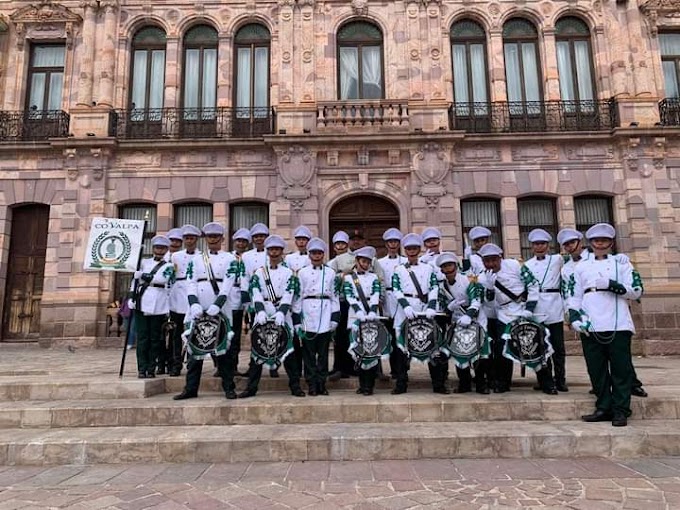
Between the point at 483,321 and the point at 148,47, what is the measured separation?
593 inches

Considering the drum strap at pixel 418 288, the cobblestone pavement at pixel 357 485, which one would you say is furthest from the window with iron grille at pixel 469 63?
the cobblestone pavement at pixel 357 485

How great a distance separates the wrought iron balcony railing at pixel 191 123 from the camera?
15.5 m

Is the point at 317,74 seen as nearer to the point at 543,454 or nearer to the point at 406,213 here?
the point at 406,213

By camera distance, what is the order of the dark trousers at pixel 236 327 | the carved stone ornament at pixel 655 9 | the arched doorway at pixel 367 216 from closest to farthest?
1. the dark trousers at pixel 236 327
2. the arched doorway at pixel 367 216
3. the carved stone ornament at pixel 655 9

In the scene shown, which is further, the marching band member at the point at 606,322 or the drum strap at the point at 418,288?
the drum strap at the point at 418,288

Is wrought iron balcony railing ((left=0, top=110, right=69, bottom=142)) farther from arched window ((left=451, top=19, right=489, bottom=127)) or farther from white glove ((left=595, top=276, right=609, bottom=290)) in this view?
white glove ((left=595, top=276, right=609, bottom=290))

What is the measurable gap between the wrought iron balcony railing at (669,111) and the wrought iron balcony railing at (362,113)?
8.09m

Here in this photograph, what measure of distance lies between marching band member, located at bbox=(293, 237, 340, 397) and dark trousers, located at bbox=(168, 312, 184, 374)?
2.27m

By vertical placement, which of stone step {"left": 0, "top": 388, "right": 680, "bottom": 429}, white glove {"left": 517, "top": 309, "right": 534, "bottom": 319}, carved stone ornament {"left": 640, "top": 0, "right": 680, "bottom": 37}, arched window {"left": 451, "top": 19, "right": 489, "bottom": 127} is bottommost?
stone step {"left": 0, "top": 388, "right": 680, "bottom": 429}

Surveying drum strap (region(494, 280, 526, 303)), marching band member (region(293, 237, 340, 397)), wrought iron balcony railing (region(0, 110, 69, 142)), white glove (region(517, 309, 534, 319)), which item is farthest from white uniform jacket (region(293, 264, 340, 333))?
wrought iron balcony railing (region(0, 110, 69, 142))

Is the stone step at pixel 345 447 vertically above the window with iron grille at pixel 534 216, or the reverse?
the window with iron grille at pixel 534 216

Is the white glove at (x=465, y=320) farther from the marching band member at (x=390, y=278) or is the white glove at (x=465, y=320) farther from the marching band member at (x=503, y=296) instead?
the marching band member at (x=390, y=278)

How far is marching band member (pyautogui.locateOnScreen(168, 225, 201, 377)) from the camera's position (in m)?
7.73

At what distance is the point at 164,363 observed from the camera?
26.6 ft
